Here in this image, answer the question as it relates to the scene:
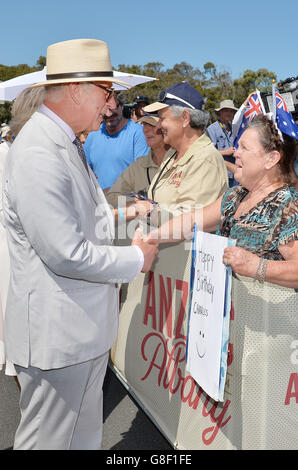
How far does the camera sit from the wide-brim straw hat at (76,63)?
1908 mm

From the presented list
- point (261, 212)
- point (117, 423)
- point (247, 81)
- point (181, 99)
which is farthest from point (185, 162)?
point (247, 81)

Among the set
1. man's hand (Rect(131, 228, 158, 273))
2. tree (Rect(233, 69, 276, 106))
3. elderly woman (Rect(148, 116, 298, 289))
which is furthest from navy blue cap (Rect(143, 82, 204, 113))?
tree (Rect(233, 69, 276, 106))

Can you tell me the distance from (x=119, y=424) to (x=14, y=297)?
1.77 metres

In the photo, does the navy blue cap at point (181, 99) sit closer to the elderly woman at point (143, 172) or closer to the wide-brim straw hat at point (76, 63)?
the elderly woman at point (143, 172)

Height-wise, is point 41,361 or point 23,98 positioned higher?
point 23,98

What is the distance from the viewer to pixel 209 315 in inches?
86.4

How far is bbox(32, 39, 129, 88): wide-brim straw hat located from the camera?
1.91 m

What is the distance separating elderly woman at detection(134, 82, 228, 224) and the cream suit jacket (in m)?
0.94

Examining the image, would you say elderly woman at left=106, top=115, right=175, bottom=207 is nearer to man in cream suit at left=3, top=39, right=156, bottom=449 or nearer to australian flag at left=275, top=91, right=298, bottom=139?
australian flag at left=275, top=91, right=298, bottom=139

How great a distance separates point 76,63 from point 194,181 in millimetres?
1169

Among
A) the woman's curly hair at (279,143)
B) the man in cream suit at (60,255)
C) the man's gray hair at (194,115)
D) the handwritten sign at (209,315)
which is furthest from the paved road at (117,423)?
the man's gray hair at (194,115)

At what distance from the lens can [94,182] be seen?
2113 millimetres

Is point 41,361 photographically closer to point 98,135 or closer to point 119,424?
point 119,424

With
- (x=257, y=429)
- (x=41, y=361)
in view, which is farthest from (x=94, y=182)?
(x=257, y=429)
